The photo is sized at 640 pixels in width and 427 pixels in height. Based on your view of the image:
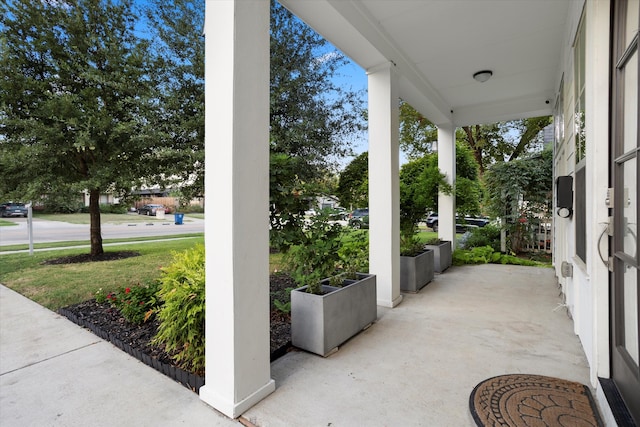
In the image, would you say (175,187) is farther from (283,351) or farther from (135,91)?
(283,351)

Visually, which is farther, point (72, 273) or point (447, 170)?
point (447, 170)

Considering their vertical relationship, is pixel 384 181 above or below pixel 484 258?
above

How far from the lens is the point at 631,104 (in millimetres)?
1396

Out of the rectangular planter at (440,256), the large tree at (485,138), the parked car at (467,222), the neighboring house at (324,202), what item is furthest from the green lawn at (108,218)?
the large tree at (485,138)

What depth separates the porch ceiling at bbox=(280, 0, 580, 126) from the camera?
9.05 ft

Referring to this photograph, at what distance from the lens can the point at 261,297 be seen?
5.84ft

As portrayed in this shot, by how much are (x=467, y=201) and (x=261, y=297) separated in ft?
18.3

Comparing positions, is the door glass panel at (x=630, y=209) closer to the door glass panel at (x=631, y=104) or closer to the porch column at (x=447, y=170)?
the door glass panel at (x=631, y=104)

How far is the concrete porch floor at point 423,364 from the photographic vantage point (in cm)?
165

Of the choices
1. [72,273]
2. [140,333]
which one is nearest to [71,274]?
[72,273]

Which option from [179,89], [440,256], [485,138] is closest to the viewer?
[440,256]

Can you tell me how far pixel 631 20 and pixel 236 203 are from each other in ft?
6.71

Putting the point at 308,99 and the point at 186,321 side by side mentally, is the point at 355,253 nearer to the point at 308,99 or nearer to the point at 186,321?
the point at 186,321

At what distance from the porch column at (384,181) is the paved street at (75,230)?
334 centimetres
